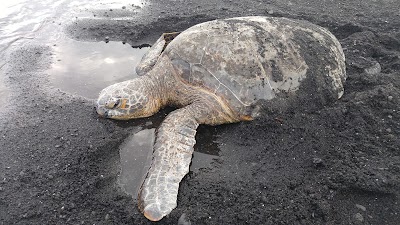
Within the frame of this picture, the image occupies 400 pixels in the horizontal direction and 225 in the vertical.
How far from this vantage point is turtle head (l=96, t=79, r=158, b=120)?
285 centimetres

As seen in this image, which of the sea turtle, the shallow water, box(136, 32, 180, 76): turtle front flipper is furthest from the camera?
box(136, 32, 180, 76): turtle front flipper

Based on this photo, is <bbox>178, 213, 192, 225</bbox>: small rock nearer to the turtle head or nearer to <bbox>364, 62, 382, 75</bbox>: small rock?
the turtle head

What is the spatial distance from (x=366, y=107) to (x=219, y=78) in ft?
4.80

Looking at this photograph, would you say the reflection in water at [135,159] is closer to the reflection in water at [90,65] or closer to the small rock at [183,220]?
the small rock at [183,220]

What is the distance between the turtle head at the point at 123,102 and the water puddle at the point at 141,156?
24cm

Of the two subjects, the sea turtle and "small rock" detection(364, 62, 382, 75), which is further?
"small rock" detection(364, 62, 382, 75)

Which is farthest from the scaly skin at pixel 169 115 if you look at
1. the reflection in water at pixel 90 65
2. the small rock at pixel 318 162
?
the small rock at pixel 318 162

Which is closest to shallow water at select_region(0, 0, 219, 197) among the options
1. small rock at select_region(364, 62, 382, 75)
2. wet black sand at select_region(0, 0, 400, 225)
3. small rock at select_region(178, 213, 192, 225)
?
wet black sand at select_region(0, 0, 400, 225)

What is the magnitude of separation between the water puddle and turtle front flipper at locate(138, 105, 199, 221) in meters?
0.12

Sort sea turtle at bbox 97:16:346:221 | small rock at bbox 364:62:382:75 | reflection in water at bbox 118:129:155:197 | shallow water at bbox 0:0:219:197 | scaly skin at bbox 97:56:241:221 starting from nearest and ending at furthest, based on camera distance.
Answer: scaly skin at bbox 97:56:241:221 < reflection in water at bbox 118:129:155:197 < shallow water at bbox 0:0:219:197 < sea turtle at bbox 97:16:346:221 < small rock at bbox 364:62:382:75

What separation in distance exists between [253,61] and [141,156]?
1.39m

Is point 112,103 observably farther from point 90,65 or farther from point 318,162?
point 318,162

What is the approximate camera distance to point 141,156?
257 centimetres

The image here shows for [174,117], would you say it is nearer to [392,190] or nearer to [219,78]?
[219,78]
